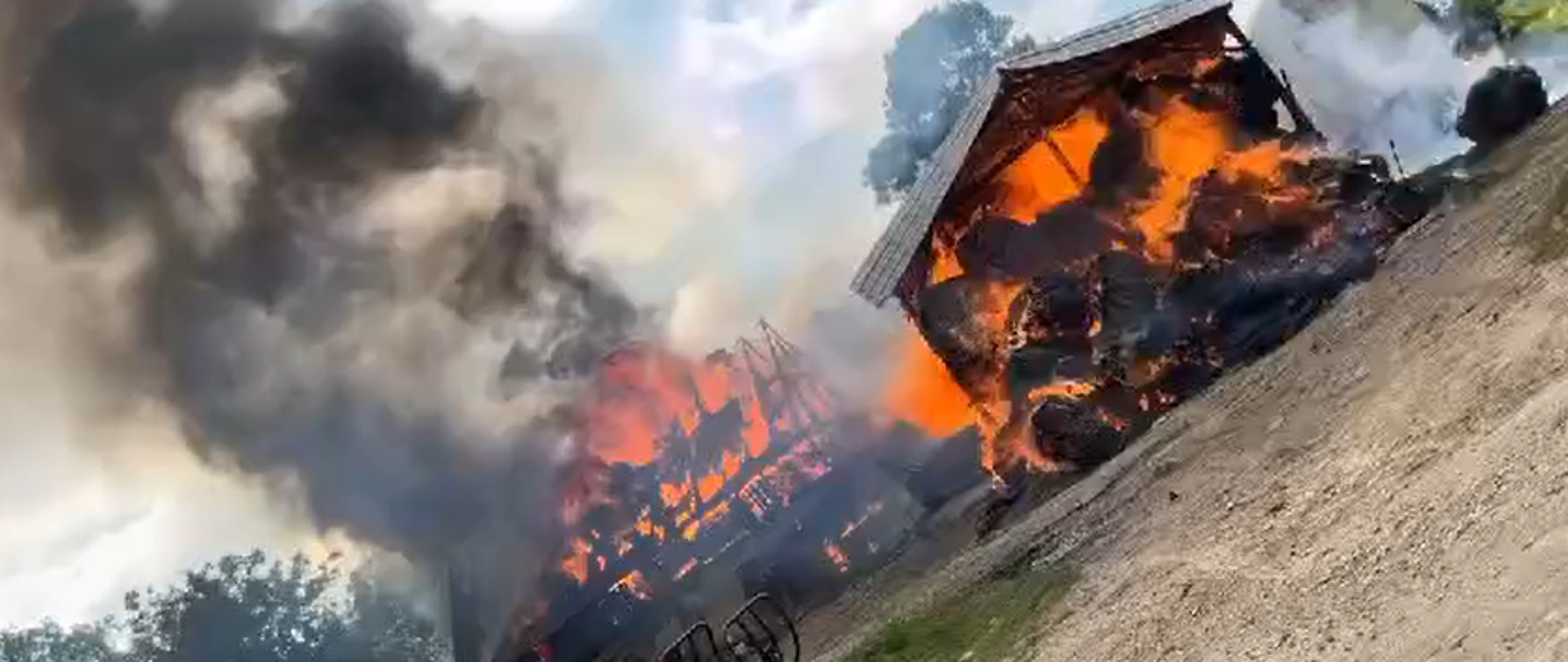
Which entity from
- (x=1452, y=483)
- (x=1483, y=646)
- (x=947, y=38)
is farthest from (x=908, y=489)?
(x=947, y=38)

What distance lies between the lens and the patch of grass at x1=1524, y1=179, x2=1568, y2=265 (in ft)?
39.2

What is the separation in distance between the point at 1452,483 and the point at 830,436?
1597 cm

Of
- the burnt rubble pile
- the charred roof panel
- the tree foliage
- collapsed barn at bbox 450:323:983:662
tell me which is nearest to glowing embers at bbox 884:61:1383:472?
the burnt rubble pile

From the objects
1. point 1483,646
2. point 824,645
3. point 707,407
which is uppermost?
point 707,407

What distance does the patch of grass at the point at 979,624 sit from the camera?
12672mm

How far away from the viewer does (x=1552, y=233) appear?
1239 centimetres

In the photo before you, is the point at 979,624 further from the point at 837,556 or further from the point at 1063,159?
the point at 837,556

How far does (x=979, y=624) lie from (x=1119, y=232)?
8.35 m

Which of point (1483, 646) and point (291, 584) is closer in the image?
point (1483, 646)

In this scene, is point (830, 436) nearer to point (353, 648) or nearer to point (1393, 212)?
point (1393, 212)

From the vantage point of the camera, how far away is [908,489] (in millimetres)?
23109

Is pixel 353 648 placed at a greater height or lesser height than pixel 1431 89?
greater

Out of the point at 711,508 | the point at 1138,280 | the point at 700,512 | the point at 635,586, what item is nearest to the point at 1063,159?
the point at 1138,280

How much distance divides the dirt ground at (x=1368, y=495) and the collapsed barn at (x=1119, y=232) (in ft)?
4.96
